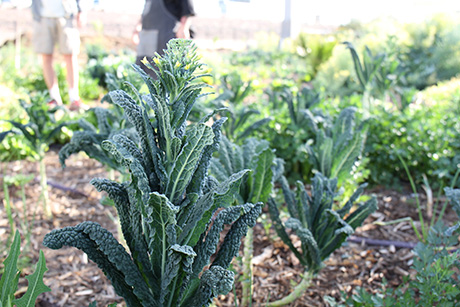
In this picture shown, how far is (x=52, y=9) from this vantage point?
5117 millimetres

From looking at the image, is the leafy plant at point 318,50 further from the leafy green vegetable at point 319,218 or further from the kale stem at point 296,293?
the kale stem at point 296,293

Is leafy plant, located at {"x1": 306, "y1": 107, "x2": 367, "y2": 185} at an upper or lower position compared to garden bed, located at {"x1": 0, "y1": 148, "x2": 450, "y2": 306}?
upper

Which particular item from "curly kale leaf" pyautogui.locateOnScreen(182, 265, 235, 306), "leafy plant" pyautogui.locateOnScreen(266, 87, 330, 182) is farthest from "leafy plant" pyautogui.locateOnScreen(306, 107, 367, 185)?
"curly kale leaf" pyautogui.locateOnScreen(182, 265, 235, 306)

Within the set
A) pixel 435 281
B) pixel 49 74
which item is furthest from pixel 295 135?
pixel 49 74

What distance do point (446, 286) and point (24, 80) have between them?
7.54m

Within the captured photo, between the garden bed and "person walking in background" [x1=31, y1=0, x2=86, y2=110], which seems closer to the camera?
the garden bed

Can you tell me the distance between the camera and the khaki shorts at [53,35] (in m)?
5.21

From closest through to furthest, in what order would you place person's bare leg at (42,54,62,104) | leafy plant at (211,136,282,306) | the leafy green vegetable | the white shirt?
leafy plant at (211,136,282,306), the leafy green vegetable, the white shirt, person's bare leg at (42,54,62,104)

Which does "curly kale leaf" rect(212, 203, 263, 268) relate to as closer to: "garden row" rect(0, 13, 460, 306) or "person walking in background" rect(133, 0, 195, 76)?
"garden row" rect(0, 13, 460, 306)

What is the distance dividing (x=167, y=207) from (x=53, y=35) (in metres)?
5.02

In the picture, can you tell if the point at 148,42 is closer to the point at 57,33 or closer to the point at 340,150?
the point at 340,150

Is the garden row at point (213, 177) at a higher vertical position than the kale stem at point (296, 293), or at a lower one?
higher

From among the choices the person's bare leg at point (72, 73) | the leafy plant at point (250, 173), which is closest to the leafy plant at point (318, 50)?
the person's bare leg at point (72, 73)

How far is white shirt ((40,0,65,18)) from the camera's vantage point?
5086mm
